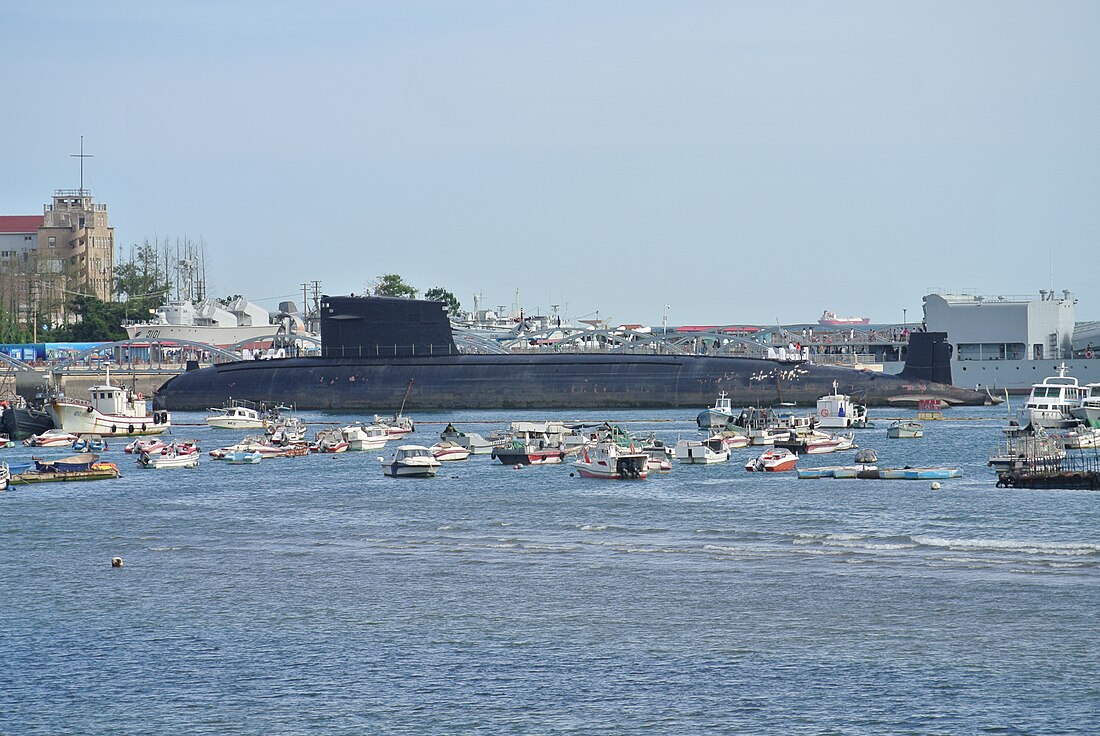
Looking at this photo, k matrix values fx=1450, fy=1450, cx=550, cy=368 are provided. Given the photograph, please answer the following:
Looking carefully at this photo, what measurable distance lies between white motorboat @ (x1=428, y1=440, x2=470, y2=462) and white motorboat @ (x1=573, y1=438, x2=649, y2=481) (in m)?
8.12

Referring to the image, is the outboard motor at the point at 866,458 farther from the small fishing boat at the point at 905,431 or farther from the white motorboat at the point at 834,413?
the white motorboat at the point at 834,413

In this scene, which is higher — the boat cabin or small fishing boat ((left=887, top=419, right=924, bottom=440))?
the boat cabin

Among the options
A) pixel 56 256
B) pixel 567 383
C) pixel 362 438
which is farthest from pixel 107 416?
pixel 56 256

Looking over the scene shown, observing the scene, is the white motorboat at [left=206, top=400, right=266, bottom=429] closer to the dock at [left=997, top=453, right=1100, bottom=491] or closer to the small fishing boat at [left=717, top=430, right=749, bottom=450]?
the small fishing boat at [left=717, top=430, right=749, bottom=450]

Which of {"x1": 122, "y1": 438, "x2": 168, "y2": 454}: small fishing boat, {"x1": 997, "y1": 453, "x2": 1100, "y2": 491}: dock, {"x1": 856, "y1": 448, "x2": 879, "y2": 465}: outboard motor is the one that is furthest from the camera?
{"x1": 122, "y1": 438, "x2": 168, "y2": 454}: small fishing boat

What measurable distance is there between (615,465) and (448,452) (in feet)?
31.6

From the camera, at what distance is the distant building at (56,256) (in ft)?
486

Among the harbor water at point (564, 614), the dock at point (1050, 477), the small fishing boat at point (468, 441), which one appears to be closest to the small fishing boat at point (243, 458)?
the small fishing boat at point (468, 441)

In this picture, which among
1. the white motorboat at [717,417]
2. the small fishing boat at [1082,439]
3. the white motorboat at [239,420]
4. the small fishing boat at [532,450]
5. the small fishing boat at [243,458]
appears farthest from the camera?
the white motorboat at [239,420]

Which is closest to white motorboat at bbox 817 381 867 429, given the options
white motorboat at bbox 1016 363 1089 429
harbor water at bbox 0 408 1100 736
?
white motorboat at bbox 1016 363 1089 429

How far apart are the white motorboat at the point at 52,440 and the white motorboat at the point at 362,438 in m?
13.8

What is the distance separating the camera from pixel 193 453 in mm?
52656

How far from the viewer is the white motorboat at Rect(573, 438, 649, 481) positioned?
43.4 m

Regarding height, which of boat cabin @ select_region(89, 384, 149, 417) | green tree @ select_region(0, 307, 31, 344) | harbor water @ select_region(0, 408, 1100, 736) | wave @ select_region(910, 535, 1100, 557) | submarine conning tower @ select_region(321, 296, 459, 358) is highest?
green tree @ select_region(0, 307, 31, 344)
